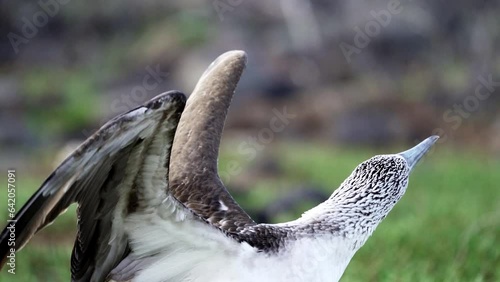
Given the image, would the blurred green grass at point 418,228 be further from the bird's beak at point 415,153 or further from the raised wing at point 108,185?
the raised wing at point 108,185

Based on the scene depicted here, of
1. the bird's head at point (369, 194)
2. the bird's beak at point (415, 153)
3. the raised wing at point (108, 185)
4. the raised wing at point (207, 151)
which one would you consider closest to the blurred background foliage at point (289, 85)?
the raised wing at point (207, 151)

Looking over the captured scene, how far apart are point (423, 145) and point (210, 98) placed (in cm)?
149

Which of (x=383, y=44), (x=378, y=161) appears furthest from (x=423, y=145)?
(x=383, y=44)

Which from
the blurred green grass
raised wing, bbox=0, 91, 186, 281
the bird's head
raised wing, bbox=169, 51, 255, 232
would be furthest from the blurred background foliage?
raised wing, bbox=0, 91, 186, 281

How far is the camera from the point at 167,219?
419 centimetres

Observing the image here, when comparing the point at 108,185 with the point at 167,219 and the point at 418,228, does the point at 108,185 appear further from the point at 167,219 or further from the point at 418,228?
the point at 418,228

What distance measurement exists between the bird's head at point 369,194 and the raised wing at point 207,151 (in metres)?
0.45

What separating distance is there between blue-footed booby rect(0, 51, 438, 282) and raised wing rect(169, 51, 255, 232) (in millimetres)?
17

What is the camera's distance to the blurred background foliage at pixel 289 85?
45.0ft

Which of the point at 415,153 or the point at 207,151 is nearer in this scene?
the point at 415,153

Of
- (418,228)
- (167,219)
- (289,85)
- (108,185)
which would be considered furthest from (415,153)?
(289,85)

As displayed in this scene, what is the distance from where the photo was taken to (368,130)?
19453 mm

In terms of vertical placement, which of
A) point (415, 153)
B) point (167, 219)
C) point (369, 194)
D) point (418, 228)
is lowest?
point (418, 228)

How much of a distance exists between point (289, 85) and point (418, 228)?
602 inches
